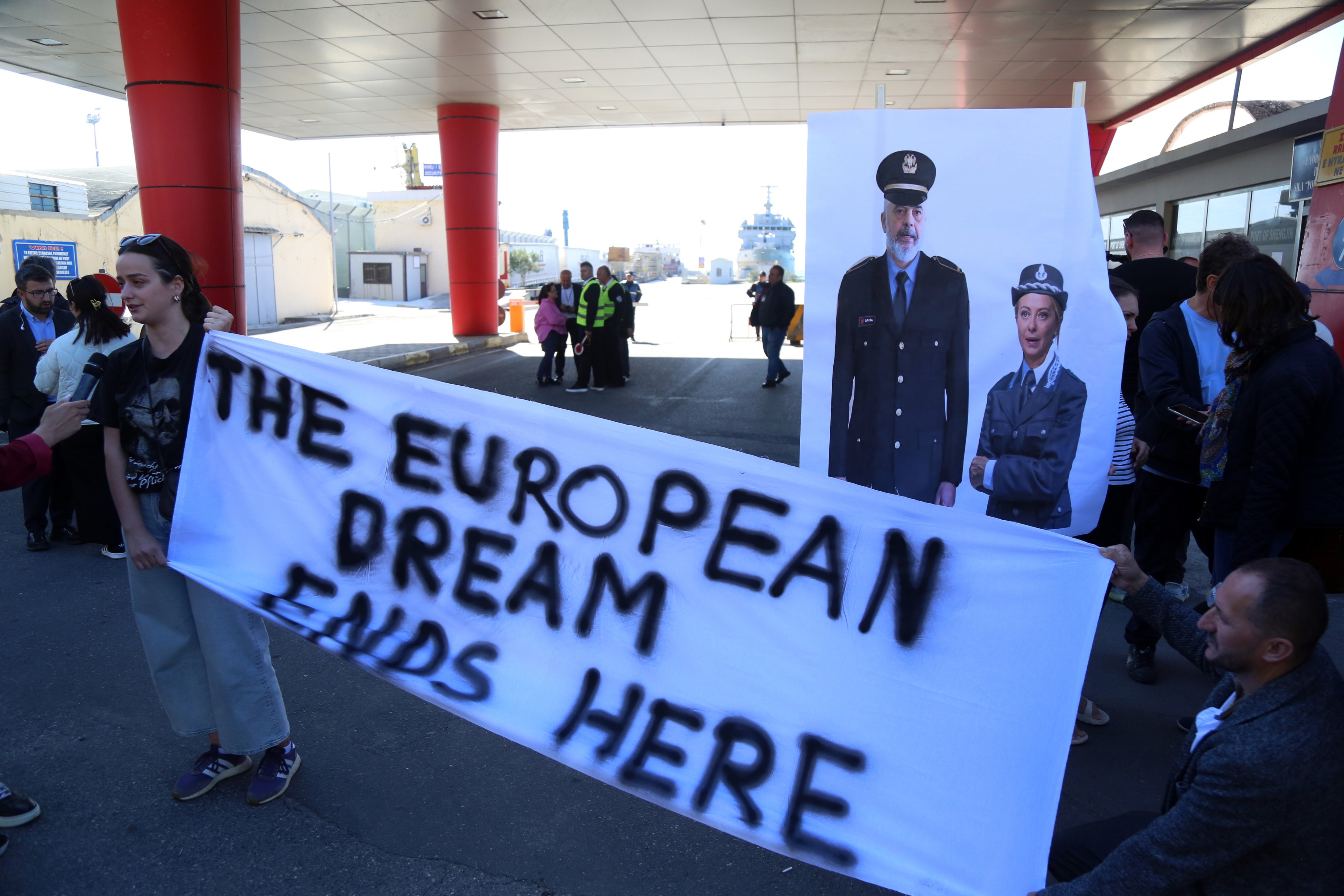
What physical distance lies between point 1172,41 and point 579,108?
1097cm

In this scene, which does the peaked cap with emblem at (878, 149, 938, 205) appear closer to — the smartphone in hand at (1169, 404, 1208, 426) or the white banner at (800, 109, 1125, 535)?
the white banner at (800, 109, 1125, 535)


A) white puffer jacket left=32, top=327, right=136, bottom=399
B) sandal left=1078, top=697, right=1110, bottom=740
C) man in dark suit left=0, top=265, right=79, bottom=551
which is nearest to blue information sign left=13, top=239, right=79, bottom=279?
man in dark suit left=0, top=265, right=79, bottom=551

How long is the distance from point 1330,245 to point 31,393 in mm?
11044

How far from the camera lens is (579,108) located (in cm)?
1833

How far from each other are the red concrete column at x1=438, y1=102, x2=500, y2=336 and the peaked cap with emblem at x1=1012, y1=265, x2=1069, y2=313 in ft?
55.3

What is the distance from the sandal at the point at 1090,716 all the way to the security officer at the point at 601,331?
392 inches

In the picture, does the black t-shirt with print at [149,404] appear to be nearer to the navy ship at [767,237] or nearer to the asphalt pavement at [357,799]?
the asphalt pavement at [357,799]

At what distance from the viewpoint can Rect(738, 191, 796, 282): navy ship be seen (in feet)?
320

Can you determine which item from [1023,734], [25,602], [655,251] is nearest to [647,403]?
[25,602]

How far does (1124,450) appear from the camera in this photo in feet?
12.2

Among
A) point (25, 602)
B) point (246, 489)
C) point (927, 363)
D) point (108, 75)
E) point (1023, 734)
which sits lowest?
point (25, 602)

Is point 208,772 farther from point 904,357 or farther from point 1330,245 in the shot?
point 1330,245

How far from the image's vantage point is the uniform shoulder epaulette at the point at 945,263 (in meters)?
3.04

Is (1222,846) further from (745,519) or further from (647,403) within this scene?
(647,403)
